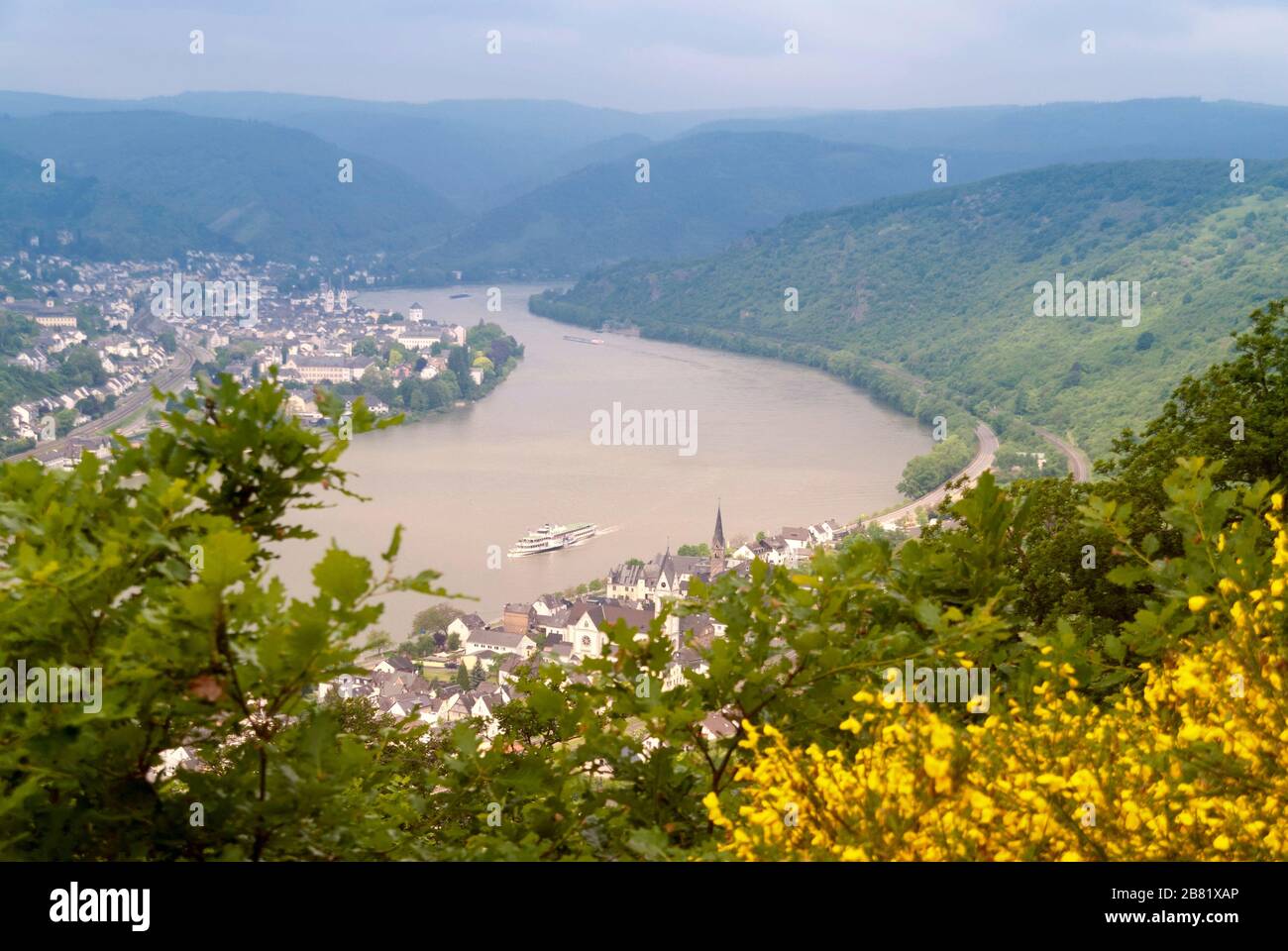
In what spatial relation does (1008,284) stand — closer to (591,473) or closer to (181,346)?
(591,473)

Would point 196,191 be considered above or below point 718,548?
above

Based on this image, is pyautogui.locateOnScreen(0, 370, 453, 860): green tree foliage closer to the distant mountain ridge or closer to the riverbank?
the riverbank

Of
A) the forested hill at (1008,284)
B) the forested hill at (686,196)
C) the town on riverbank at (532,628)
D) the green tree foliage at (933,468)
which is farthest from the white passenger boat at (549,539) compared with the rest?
the forested hill at (686,196)

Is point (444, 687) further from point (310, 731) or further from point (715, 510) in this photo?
point (310, 731)

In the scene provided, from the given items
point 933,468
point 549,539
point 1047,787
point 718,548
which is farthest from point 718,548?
point 1047,787

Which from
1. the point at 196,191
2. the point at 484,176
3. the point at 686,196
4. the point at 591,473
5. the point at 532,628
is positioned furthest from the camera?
the point at 484,176

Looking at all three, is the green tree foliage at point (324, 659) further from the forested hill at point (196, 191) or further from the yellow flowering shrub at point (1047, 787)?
the forested hill at point (196, 191)

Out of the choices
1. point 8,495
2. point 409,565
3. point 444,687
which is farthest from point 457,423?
point 8,495

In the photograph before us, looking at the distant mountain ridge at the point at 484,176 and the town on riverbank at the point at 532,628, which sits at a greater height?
the distant mountain ridge at the point at 484,176
